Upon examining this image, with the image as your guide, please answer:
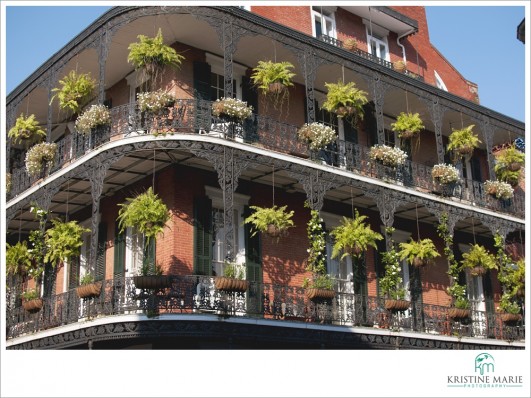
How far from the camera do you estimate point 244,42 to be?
55.1 feet

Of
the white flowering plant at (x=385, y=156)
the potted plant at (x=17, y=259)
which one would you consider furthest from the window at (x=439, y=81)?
the potted plant at (x=17, y=259)

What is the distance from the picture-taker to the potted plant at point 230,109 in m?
15.0

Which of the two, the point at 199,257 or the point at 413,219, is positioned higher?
the point at 413,219

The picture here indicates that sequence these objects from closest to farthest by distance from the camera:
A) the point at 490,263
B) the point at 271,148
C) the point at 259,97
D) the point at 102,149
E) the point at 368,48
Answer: the point at 102,149, the point at 271,148, the point at 259,97, the point at 490,263, the point at 368,48

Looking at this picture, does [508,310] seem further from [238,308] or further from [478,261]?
[238,308]

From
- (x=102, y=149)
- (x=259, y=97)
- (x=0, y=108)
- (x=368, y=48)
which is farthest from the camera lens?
(x=368, y=48)

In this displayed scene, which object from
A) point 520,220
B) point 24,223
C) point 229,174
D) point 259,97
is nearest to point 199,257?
point 229,174

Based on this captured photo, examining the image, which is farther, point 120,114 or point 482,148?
point 482,148

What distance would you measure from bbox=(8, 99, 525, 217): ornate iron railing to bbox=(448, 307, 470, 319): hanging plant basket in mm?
3078

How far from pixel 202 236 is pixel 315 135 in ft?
10.8

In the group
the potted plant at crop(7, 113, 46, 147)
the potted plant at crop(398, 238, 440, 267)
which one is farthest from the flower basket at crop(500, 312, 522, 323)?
the potted plant at crop(7, 113, 46, 147)

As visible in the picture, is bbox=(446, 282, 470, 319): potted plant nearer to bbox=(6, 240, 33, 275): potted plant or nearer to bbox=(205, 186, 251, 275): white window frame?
bbox=(205, 186, 251, 275): white window frame

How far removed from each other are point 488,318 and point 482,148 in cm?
694

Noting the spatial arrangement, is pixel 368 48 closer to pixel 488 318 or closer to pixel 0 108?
pixel 488 318
